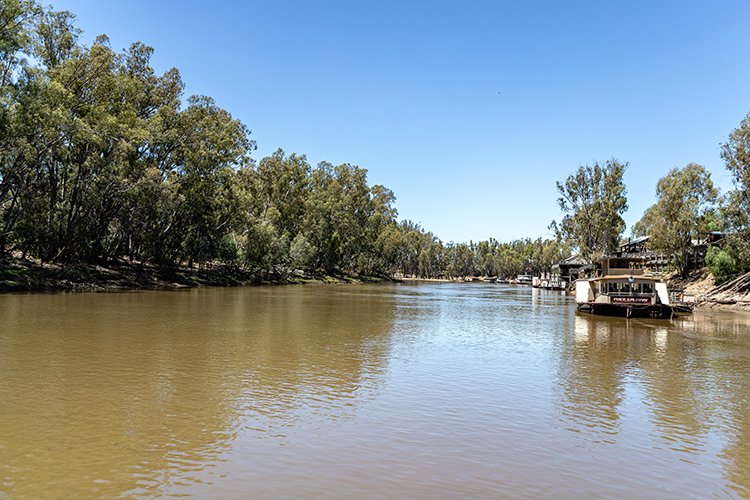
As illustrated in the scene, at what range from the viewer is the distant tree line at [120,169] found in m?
40.4

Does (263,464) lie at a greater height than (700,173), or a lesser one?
lesser

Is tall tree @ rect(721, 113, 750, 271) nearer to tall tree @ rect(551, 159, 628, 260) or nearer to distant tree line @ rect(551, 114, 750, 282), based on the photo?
distant tree line @ rect(551, 114, 750, 282)

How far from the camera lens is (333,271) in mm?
120375

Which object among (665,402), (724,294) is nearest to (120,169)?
(665,402)

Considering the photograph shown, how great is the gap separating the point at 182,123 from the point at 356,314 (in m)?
37.0

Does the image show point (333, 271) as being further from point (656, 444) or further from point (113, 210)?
point (656, 444)

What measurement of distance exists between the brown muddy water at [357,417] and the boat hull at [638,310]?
15.1 metres

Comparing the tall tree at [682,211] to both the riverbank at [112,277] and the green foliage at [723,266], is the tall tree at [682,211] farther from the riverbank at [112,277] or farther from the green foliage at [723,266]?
the riverbank at [112,277]

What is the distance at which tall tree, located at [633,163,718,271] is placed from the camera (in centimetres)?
6888

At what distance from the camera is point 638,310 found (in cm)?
3800

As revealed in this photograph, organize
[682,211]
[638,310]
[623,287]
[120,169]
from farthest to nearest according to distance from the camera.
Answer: [682,211] → [120,169] → [623,287] → [638,310]

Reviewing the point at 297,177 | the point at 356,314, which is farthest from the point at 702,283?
the point at 297,177

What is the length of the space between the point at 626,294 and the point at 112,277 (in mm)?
48427

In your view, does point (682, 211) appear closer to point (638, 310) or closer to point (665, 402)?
point (638, 310)
